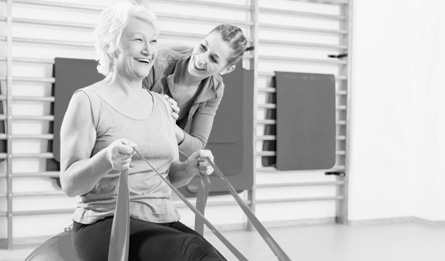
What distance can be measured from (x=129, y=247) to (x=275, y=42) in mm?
3079

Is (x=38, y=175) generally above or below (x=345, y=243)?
above

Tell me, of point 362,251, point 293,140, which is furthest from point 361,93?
point 362,251

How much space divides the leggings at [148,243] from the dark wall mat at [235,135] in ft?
7.95

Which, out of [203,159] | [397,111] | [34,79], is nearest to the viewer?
[203,159]

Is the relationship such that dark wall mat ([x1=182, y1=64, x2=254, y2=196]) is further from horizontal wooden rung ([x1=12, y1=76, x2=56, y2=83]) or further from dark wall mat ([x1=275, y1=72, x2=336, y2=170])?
horizontal wooden rung ([x1=12, y1=76, x2=56, y2=83])

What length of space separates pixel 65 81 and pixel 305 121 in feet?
5.95

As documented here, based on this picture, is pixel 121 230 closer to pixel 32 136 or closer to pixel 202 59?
pixel 202 59

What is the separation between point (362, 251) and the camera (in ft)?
11.3

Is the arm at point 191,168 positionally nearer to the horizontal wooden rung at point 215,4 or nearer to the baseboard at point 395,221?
the horizontal wooden rung at point 215,4

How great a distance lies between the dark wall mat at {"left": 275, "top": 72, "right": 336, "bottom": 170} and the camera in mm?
4121

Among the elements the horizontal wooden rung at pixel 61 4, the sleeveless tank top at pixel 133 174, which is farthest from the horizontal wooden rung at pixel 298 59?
the sleeveless tank top at pixel 133 174

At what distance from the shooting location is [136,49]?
139cm

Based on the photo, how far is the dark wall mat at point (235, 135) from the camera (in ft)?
12.5

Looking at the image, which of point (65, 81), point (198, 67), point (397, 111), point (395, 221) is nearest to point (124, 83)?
point (198, 67)
